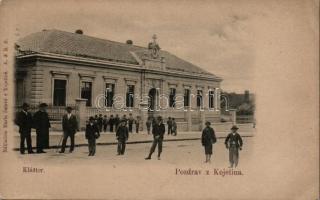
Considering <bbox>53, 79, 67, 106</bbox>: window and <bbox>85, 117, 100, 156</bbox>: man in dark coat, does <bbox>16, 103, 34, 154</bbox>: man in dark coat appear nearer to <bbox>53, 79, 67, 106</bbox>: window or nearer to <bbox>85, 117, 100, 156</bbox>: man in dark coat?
<bbox>53, 79, 67, 106</bbox>: window

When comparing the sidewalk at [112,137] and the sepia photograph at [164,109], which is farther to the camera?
the sidewalk at [112,137]

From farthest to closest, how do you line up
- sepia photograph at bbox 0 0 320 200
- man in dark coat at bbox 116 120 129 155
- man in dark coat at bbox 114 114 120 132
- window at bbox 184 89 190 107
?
window at bbox 184 89 190 107 < man in dark coat at bbox 114 114 120 132 < man in dark coat at bbox 116 120 129 155 < sepia photograph at bbox 0 0 320 200

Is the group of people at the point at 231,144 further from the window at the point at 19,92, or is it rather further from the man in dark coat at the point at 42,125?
the window at the point at 19,92

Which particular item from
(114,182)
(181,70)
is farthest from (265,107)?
(114,182)

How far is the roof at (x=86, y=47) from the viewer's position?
5156mm

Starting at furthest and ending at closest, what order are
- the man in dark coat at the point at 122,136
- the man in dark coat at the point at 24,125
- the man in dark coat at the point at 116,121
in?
the man in dark coat at the point at 116,121 → the man in dark coat at the point at 122,136 → the man in dark coat at the point at 24,125

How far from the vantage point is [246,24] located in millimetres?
5137

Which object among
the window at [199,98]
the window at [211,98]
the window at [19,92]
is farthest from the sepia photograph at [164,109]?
the window at [199,98]

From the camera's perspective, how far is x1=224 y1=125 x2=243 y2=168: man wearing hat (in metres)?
5.09

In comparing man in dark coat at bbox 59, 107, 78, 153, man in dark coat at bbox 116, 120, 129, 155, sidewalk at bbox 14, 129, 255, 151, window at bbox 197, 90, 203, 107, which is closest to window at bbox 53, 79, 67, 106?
man in dark coat at bbox 59, 107, 78, 153

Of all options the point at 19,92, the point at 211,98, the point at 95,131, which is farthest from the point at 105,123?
the point at 211,98

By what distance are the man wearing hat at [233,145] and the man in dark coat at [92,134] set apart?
5.64 feet

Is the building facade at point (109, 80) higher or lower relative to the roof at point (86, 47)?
lower

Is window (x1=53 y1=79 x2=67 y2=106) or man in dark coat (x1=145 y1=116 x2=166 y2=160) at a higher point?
window (x1=53 y1=79 x2=67 y2=106)
